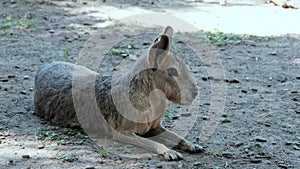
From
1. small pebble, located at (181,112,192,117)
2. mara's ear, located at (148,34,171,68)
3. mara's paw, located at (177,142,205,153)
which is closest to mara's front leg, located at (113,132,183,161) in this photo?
mara's paw, located at (177,142,205,153)

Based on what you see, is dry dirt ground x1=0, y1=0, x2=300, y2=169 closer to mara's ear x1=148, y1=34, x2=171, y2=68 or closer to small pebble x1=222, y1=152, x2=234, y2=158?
small pebble x1=222, y1=152, x2=234, y2=158

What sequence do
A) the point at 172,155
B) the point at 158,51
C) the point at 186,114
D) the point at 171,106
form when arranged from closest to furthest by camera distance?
the point at 172,155
the point at 158,51
the point at 186,114
the point at 171,106

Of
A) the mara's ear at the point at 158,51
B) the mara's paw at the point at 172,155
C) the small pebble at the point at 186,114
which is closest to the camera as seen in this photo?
the mara's paw at the point at 172,155

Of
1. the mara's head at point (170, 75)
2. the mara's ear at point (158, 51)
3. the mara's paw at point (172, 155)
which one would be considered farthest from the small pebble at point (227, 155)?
the mara's ear at point (158, 51)

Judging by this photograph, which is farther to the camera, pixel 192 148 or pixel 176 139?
pixel 176 139

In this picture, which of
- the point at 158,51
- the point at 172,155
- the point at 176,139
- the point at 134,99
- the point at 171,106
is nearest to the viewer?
the point at 172,155

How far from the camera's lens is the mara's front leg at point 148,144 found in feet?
12.3

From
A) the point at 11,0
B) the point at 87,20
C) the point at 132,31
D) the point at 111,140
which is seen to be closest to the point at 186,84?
the point at 111,140

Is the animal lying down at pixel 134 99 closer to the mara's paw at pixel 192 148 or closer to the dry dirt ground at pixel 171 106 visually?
the mara's paw at pixel 192 148

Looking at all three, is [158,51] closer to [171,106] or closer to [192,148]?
[192,148]

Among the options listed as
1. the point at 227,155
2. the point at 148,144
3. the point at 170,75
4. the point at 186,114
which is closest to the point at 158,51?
the point at 170,75

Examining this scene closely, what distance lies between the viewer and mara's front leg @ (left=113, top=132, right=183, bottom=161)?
3.76m

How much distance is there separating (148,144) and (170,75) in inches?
21.7

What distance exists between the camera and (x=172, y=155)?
3.74 metres
